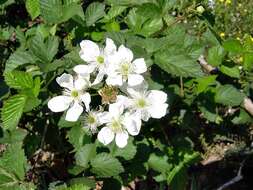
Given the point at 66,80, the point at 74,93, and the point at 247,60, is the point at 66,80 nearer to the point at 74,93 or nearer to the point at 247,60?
the point at 74,93

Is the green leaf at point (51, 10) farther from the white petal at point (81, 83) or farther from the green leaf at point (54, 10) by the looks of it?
the white petal at point (81, 83)

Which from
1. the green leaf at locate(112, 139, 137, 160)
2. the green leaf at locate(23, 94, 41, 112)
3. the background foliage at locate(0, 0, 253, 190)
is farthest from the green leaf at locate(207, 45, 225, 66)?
the green leaf at locate(23, 94, 41, 112)

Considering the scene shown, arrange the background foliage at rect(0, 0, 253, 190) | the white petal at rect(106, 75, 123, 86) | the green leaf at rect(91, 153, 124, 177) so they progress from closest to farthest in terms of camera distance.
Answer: the white petal at rect(106, 75, 123, 86) → the background foliage at rect(0, 0, 253, 190) → the green leaf at rect(91, 153, 124, 177)

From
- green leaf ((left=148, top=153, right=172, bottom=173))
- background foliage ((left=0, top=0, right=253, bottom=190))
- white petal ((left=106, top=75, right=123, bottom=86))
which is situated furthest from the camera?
green leaf ((left=148, top=153, right=172, bottom=173))

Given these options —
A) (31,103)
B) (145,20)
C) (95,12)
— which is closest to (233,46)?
(145,20)

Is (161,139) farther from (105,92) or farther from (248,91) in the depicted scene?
(105,92)


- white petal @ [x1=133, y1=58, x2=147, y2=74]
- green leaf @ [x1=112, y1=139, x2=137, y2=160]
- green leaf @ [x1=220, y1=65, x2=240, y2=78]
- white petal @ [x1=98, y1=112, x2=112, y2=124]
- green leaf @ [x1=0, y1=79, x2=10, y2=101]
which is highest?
white petal @ [x1=133, y1=58, x2=147, y2=74]

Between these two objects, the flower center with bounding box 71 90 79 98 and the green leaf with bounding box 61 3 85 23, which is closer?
the flower center with bounding box 71 90 79 98

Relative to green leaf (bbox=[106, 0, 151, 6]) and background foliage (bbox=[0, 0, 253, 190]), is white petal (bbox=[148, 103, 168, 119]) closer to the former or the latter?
background foliage (bbox=[0, 0, 253, 190])
